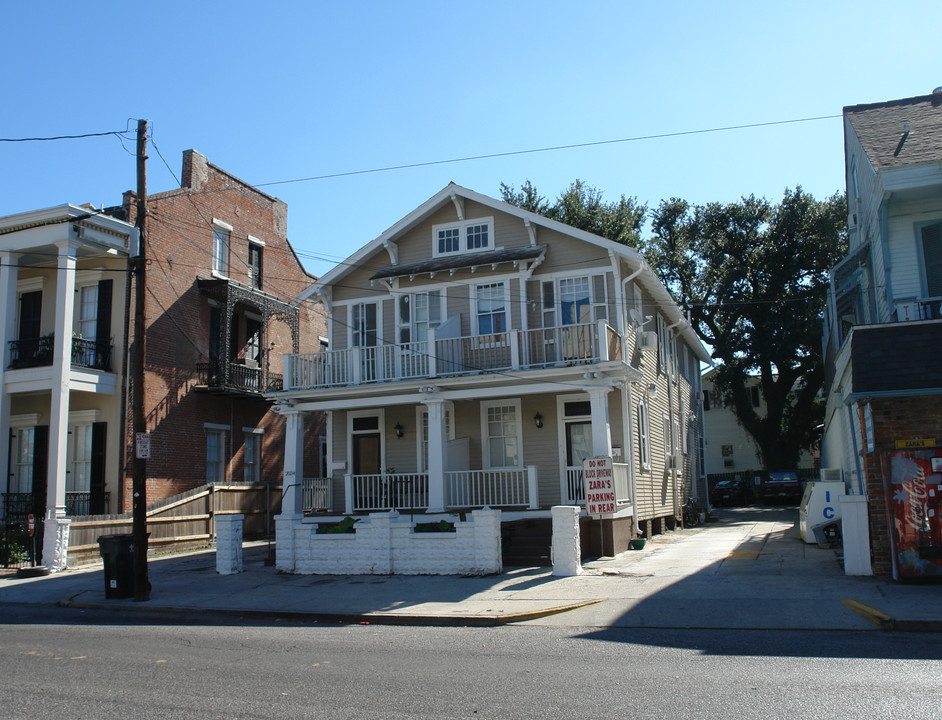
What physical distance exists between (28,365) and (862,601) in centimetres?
2063

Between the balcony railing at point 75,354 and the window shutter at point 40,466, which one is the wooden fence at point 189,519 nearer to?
the window shutter at point 40,466

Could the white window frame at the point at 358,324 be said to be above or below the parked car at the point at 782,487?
above

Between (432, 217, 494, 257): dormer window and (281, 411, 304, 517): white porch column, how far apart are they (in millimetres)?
5592

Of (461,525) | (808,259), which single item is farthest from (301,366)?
(808,259)

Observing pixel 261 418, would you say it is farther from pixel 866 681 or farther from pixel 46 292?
pixel 866 681

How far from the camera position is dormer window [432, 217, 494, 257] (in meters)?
20.6

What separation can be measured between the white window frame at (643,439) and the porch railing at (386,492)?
5425 millimetres

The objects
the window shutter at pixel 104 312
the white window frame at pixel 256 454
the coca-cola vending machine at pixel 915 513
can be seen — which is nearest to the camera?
the coca-cola vending machine at pixel 915 513

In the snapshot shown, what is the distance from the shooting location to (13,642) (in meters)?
9.84

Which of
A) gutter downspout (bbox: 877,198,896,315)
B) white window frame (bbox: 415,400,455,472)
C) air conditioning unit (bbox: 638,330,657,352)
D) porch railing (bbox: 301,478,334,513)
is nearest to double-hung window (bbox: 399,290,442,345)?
white window frame (bbox: 415,400,455,472)

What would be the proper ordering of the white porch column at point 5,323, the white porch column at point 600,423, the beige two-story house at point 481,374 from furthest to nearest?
the white porch column at point 5,323, the beige two-story house at point 481,374, the white porch column at point 600,423

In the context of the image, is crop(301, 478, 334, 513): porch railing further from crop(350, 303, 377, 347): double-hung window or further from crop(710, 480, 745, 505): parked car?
crop(710, 480, 745, 505): parked car

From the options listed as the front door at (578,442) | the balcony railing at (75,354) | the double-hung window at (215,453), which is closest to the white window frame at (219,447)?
the double-hung window at (215,453)

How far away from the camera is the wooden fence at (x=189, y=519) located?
19031 mm
